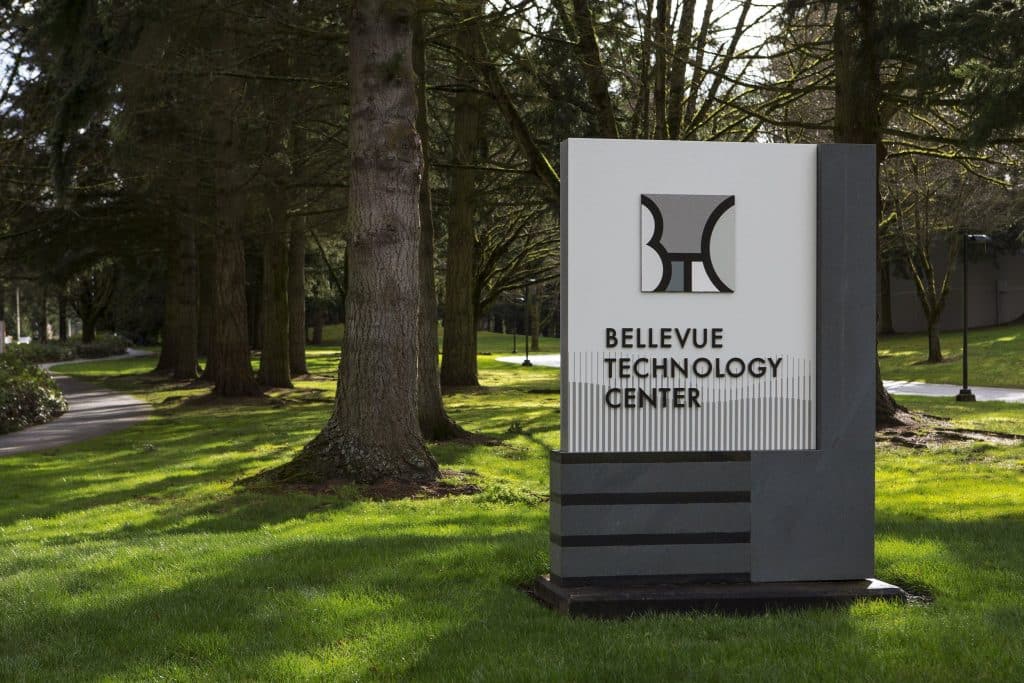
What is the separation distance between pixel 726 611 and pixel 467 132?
19.7 metres

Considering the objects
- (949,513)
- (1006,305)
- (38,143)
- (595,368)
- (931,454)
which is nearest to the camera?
(595,368)

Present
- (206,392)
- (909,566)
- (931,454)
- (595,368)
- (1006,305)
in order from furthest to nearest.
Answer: (1006,305) < (206,392) < (931,454) < (909,566) < (595,368)

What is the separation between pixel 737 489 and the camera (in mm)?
6066

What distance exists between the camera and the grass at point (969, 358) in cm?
3629

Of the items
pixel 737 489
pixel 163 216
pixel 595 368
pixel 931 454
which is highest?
pixel 163 216

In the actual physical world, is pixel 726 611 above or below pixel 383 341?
below

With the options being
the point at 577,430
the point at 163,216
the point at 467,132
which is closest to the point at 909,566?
the point at 577,430

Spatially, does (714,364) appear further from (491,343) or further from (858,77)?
(491,343)

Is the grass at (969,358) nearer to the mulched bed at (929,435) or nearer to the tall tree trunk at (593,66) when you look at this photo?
the mulched bed at (929,435)

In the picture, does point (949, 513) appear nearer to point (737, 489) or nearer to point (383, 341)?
point (737, 489)

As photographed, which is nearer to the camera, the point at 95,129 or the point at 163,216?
the point at 95,129

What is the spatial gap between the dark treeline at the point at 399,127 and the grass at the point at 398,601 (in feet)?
7.60

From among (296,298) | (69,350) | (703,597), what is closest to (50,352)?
(69,350)

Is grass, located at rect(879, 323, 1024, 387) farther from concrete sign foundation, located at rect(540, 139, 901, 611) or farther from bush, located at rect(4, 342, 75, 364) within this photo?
bush, located at rect(4, 342, 75, 364)
